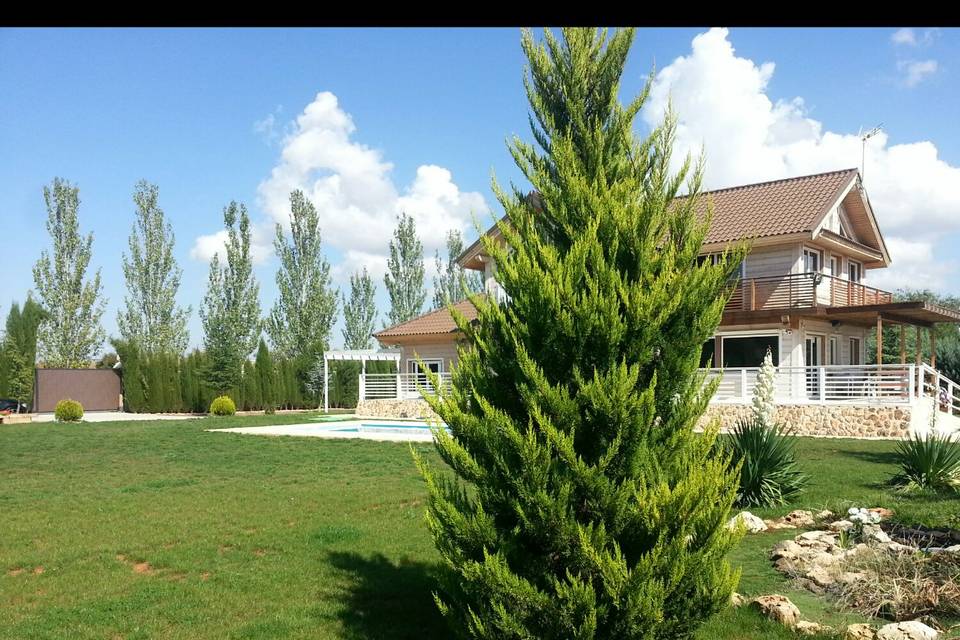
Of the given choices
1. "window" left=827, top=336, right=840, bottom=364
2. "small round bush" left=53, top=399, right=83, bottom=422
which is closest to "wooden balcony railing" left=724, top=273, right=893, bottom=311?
"window" left=827, top=336, right=840, bottom=364

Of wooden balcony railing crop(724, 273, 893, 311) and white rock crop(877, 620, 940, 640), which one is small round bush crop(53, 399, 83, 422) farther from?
white rock crop(877, 620, 940, 640)

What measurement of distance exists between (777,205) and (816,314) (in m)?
5.26

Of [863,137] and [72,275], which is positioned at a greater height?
[863,137]

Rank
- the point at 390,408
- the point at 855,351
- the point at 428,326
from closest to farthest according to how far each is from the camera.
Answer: the point at 855,351
the point at 390,408
the point at 428,326

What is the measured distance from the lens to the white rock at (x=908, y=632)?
4.91m

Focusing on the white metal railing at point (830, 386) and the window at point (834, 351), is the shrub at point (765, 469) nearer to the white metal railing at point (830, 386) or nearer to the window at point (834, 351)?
the white metal railing at point (830, 386)

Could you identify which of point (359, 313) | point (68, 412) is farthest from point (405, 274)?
point (68, 412)

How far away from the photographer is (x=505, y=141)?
5352mm

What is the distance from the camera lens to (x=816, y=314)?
23125 mm

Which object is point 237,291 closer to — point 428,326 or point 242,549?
point 428,326
